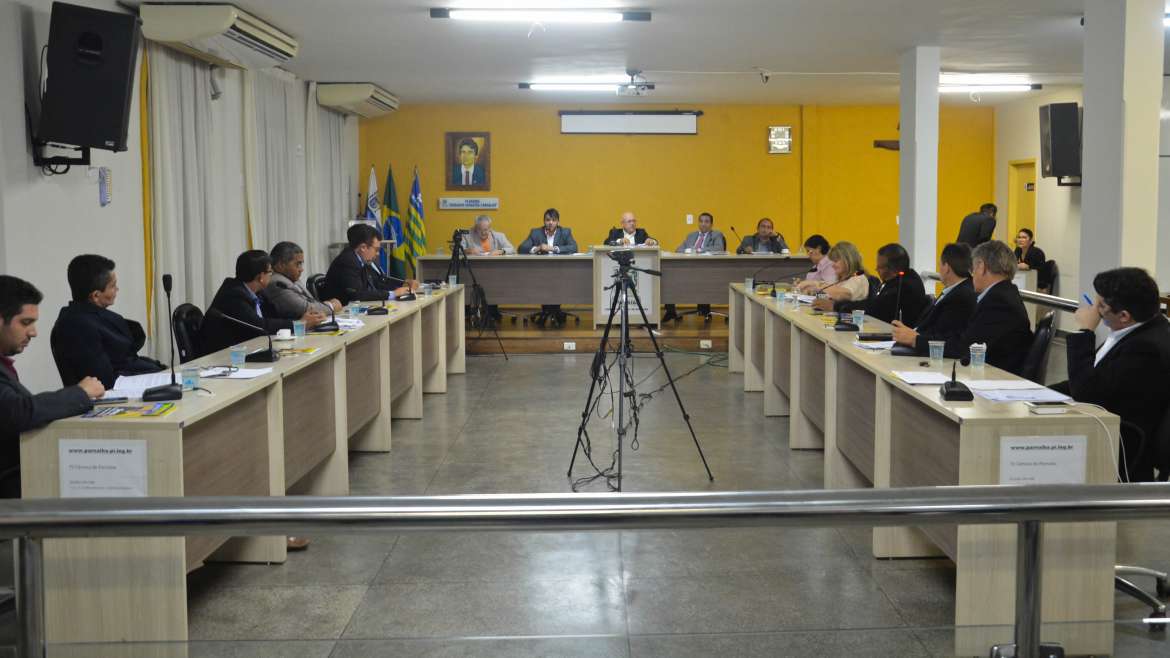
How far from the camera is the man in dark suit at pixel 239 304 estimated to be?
18.3 ft

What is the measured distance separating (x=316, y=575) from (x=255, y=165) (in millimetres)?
6549

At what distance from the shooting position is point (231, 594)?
12.5 feet

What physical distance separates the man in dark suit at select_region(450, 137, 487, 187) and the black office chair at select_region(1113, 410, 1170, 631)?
11331 millimetres

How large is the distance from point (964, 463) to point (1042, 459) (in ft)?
0.72

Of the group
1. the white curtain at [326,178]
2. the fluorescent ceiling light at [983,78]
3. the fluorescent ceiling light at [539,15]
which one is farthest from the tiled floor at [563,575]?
the white curtain at [326,178]

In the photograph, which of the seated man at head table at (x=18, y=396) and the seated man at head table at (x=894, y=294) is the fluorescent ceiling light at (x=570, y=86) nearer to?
the seated man at head table at (x=894, y=294)

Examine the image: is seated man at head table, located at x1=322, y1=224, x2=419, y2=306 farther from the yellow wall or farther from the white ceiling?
Result: the yellow wall

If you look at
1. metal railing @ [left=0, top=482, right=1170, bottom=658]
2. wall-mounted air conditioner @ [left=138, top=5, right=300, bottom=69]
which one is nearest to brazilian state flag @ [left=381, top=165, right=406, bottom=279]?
wall-mounted air conditioner @ [left=138, top=5, right=300, bottom=69]

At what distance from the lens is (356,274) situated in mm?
7918

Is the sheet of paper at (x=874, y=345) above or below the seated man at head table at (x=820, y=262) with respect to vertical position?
below

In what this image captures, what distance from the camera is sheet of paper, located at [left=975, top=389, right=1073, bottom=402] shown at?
3.46 meters

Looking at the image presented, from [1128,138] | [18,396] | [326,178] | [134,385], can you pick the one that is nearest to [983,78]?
[1128,138]

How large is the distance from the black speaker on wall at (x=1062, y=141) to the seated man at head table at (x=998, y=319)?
691cm

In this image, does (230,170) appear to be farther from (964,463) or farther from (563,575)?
(964,463)
